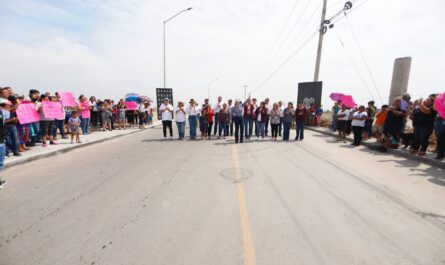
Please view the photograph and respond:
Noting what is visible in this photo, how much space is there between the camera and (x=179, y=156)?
7.49 m

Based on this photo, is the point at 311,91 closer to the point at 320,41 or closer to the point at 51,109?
the point at 320,41

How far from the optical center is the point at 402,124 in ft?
29.3

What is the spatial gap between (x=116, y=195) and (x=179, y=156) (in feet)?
10.7

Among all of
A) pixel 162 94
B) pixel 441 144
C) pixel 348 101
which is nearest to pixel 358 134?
pixel 441 144

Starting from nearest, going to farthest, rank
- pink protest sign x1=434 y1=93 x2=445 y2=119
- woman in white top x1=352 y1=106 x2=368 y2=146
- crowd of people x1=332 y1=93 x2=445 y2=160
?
pink protest sign x1=434 y1=93 x2=445 y2=119
crowd of people x1=332 y1=93 x2=445 y2=160
woman in white top x1=352 y1=106 x2=368 y2=146

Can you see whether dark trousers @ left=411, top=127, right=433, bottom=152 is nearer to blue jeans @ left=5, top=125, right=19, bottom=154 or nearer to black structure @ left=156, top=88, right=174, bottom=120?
blue jeans @ left=5, top=125, right=19, bottom=154

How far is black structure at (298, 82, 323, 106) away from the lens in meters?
17.5

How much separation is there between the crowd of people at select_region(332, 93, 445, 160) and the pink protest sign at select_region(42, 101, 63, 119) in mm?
12216

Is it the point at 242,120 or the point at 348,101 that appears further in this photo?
the point at 348,101

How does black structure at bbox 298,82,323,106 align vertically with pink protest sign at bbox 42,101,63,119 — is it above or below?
above

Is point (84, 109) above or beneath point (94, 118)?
above

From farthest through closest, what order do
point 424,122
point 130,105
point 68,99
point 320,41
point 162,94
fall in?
point 162,94
point 320,41
point 130,105
point 68,99
point 424,122

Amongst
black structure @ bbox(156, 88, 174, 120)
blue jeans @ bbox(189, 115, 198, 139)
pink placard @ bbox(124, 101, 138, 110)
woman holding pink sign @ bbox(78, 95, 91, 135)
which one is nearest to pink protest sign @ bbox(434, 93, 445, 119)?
blue jeans @ bbox(189, 115, 198, 139)

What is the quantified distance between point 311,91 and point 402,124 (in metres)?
9.64
